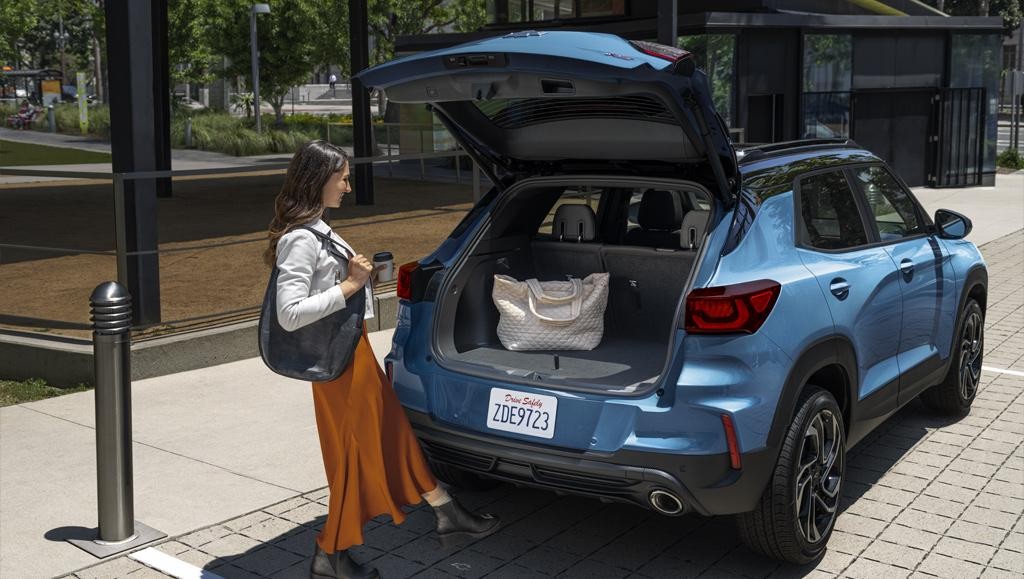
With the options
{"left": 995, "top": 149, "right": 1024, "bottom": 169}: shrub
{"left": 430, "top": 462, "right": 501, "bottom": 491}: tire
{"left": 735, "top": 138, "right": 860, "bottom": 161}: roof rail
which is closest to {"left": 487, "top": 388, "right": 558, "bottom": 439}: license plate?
{"left": 430, "top": 462, "right": 501, "bottom": 491}: tire

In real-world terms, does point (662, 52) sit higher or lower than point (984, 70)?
lower

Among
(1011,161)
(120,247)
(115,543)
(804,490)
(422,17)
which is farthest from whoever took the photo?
(422,17)

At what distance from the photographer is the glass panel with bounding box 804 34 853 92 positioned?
22.9 meters

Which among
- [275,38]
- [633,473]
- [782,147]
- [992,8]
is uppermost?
[992,8]

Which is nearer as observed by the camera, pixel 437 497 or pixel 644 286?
pixel 437 497

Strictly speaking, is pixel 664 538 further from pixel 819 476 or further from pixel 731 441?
pixel 731 441

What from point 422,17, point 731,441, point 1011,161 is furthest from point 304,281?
point 422,17

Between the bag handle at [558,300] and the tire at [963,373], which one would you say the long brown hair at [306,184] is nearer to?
the bag handle at [558,300]

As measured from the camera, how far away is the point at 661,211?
5.40m

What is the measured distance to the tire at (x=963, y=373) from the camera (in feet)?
21.4

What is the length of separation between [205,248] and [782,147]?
5084 millimetres

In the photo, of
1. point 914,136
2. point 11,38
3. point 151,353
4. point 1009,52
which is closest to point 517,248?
point 151,353

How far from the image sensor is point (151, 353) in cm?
789

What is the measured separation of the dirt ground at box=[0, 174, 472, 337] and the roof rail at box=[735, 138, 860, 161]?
4.81 meters
